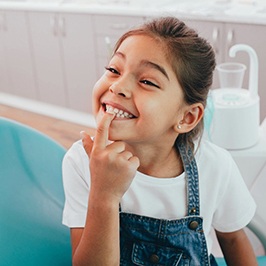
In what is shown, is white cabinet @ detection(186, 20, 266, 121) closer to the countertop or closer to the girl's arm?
the countertop

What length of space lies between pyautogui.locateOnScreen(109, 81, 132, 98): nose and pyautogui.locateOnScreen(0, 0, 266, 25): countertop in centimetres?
148

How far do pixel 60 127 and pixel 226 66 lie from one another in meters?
2.24

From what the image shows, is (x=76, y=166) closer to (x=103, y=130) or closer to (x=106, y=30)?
(x=103, y=130)

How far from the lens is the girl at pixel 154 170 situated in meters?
0.88

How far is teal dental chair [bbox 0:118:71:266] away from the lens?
3.43ft

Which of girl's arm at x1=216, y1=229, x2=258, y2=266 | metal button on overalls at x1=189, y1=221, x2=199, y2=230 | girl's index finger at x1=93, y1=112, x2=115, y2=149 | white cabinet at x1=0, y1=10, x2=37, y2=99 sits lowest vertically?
white cabinet at x1=0, y1=10, x2=37, y2=99

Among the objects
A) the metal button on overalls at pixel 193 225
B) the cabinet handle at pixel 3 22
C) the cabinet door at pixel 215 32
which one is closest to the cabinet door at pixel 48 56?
the cabinet handle at pixel 3 22

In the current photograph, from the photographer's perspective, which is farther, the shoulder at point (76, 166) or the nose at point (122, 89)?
the shoulder at point (76, 166)

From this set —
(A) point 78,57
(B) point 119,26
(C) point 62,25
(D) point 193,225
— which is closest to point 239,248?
(D) point 193,225

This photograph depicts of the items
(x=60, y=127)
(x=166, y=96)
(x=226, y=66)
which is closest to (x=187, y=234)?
(x=166, y=96)

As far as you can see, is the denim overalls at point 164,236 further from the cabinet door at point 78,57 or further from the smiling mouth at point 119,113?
the cabinet door at point 78,57

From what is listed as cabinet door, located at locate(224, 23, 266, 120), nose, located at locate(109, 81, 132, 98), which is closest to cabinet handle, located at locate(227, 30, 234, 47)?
cabinet door, located at locate(224, 23, 266, 120)

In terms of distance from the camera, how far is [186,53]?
0.93 m

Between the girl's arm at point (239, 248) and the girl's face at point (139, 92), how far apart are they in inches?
13.3
